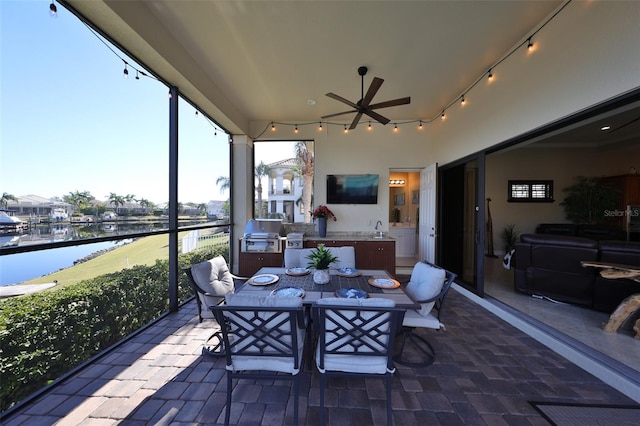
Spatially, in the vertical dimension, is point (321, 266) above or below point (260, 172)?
below

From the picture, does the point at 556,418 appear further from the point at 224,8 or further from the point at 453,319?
the point at 224,8

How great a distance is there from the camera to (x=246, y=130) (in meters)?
4.77

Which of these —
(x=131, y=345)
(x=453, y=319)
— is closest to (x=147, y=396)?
(x=131, y=345)

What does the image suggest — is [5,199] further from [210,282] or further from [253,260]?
[253,260]

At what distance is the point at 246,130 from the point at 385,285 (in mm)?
4214

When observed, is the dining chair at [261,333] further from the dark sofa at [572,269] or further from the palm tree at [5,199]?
the dark sofa at [572,269]

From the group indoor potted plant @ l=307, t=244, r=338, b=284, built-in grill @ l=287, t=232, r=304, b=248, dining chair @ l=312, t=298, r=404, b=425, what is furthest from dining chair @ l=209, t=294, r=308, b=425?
built-in grill @ l=287, t=232, r=304, b=248

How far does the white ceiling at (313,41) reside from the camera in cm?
219

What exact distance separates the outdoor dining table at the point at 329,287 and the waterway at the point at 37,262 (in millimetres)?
1382

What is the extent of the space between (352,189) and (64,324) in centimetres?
440

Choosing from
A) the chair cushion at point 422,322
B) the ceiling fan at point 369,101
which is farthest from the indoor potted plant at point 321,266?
the ceiling fan at point 369,101

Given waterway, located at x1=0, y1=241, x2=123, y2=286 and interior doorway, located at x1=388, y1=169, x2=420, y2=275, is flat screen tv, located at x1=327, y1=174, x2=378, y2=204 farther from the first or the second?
waterway, located at x1=0, y1=241, x2=123, y2=286

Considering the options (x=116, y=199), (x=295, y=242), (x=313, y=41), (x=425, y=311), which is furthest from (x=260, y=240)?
(x=313, y=41)

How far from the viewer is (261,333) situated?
4.69 feet
